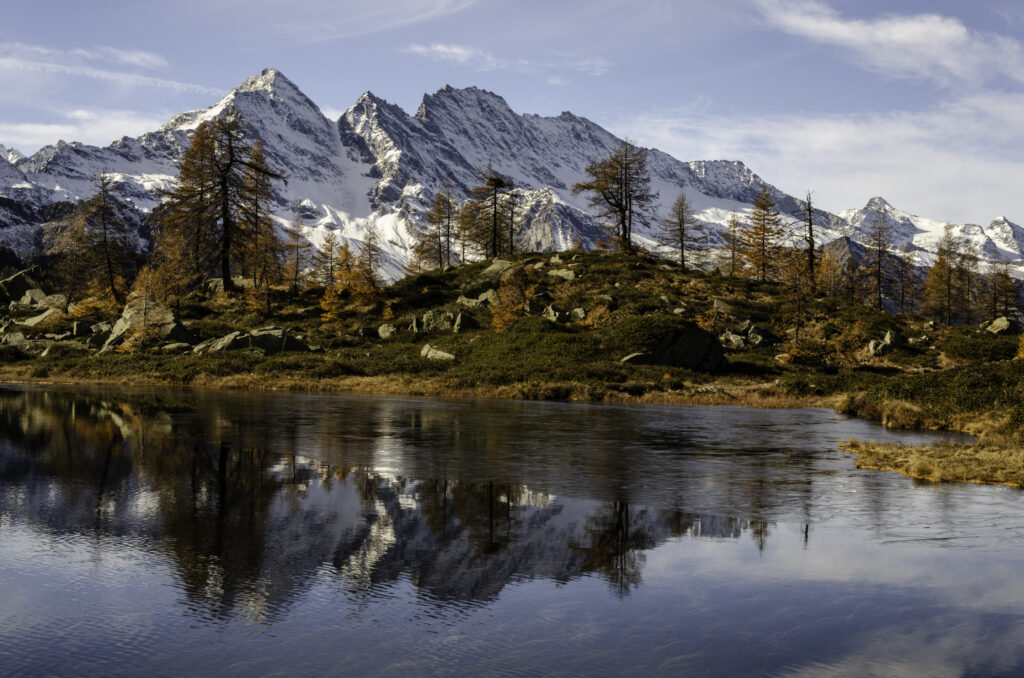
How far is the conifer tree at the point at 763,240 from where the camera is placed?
7512cm

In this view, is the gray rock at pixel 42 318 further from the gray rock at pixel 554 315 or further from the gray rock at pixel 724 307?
the gray rock at pixel 724 307

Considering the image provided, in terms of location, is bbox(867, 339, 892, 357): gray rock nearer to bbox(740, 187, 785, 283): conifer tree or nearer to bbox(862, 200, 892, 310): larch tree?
bbox(740, 187, 785, 283): conifer tree

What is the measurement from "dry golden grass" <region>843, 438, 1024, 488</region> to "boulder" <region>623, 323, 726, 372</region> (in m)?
25.5

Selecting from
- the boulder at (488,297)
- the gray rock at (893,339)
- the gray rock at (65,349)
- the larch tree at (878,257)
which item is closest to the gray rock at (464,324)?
the boulder at (488,297)

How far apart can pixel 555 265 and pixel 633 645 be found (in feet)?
215

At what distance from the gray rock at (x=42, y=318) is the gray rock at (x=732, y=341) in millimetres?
53587

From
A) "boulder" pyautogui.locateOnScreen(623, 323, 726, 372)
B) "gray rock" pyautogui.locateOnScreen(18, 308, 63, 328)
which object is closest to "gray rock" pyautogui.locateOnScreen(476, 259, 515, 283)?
"boulder" pyautogui.locateOnScreen(623, 323, 726, 372)

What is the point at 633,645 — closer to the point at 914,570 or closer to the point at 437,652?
the point at 437,652

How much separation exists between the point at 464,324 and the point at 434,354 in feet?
28.3

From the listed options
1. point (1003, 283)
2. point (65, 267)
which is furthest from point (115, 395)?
point (1003, 283)

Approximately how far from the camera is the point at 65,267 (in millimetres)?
76062

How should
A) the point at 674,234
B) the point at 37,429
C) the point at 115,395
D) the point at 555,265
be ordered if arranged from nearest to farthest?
the point at 37,429 → the point at 115,395 → the point at 555,265 → the point at 674,234

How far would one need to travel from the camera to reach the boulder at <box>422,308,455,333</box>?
55.6 m

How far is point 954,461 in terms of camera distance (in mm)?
16344
